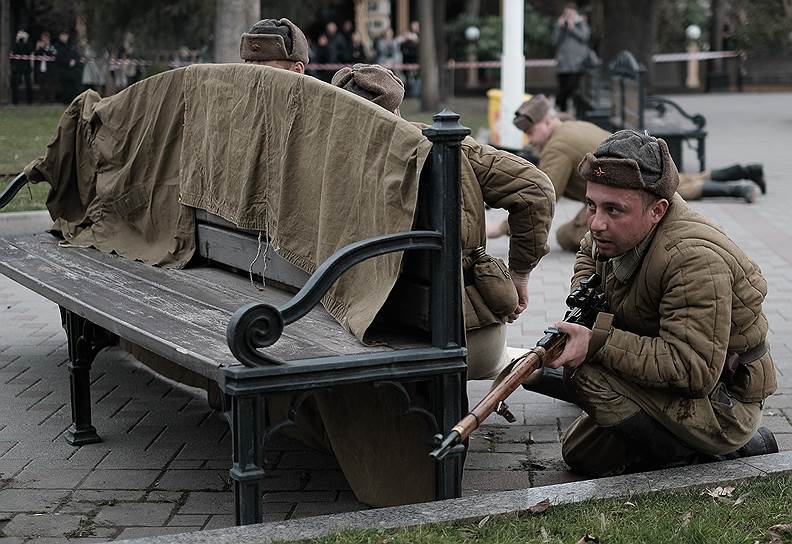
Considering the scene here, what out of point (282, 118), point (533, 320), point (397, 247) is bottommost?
point (533, 320)

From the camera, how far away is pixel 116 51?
24703 millimetres

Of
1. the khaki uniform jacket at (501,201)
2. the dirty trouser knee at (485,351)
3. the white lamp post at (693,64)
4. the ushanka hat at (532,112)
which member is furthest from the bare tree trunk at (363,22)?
the dirty trouser knee at (485,351)

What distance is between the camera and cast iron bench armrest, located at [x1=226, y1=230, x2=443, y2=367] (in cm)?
366

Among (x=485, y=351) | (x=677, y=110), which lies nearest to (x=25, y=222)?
(x=485, y=351)

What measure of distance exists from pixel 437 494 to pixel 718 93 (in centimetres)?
3396

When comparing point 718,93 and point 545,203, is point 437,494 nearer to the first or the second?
point 545,203

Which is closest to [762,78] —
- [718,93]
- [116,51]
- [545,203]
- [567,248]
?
[718,93]

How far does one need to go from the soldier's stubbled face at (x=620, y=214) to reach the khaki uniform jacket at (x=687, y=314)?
64 mm

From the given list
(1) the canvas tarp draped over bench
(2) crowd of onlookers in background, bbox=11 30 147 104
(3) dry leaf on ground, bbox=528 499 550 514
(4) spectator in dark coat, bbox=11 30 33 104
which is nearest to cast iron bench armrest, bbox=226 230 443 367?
(1) the canvas tarp draped over bench

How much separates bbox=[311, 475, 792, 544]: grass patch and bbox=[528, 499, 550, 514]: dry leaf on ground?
12mm

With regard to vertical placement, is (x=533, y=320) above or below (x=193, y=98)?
below

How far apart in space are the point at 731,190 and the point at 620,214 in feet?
30.3

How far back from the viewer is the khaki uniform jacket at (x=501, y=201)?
4.58 metres

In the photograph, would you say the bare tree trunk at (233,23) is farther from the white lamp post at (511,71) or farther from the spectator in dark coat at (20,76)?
the spectator in dark coat at (20,76)
